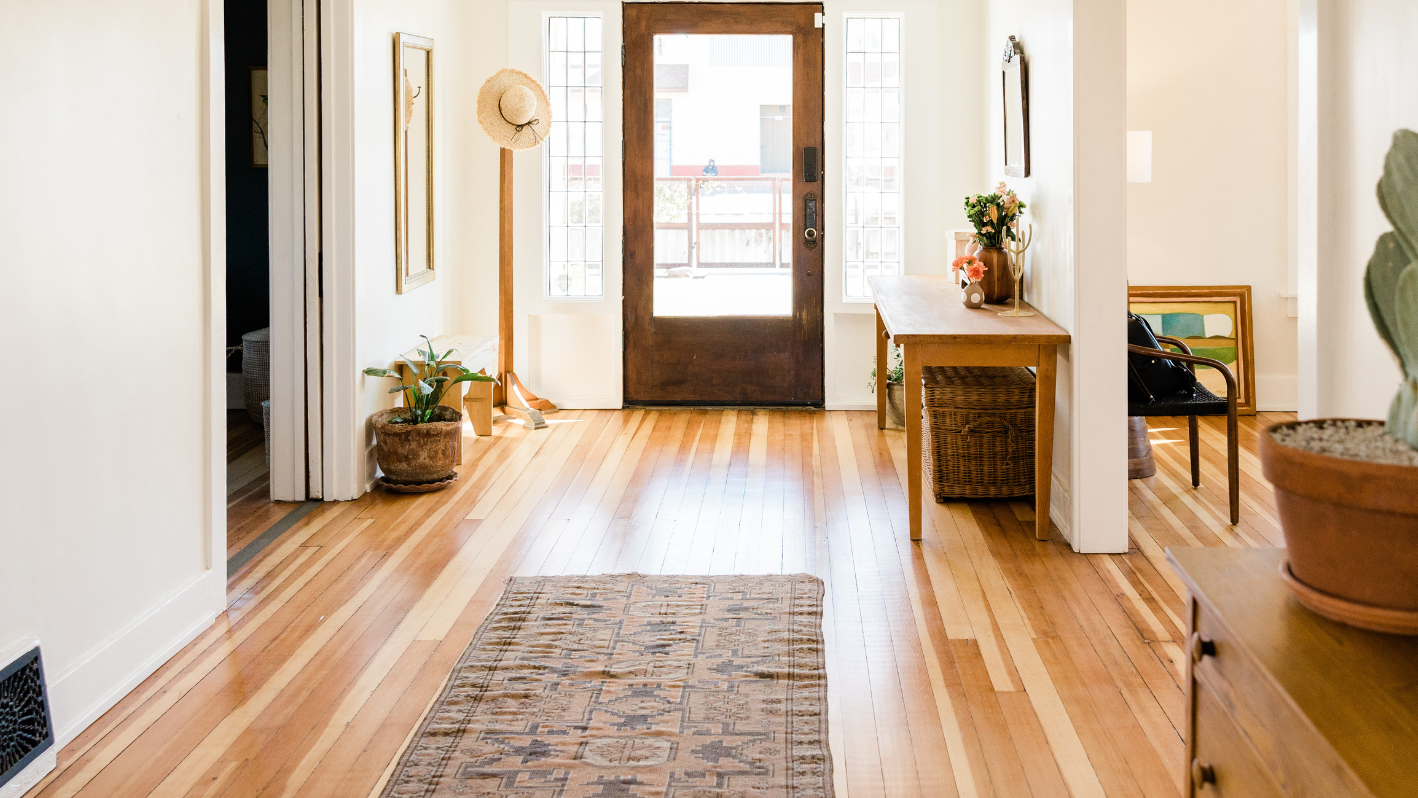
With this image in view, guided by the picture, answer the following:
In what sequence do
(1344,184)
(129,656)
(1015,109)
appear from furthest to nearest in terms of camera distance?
1. (1015,109)
2. (129,656)
3. (1344,184)

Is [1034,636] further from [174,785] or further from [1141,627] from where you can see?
[174,785]

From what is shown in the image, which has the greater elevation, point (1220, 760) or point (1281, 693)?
point (1281, 693)

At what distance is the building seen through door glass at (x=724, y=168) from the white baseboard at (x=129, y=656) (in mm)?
3855

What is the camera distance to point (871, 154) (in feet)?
22.9

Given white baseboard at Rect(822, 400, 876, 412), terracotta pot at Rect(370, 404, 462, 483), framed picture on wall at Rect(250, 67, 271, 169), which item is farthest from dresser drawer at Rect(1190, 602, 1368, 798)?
framed picture on wall at Rect(250, 67, 271, 169)

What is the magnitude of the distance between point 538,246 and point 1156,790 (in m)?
5.19

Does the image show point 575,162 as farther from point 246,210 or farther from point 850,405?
point 850,405

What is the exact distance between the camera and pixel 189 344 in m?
3.48

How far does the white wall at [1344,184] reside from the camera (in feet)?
6.86

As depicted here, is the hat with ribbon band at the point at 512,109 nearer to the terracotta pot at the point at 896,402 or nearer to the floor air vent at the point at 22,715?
the terracotta pot at the point at 896,402

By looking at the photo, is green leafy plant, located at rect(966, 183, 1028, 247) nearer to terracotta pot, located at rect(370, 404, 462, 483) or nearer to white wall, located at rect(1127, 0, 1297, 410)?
white wall, located at rect(1127, 0, 1297, 410)

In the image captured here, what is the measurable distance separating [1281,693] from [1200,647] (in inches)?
16.8

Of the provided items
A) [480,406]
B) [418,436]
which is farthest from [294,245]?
[480,406]

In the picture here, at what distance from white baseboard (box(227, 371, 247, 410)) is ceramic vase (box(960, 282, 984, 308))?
4236mm
